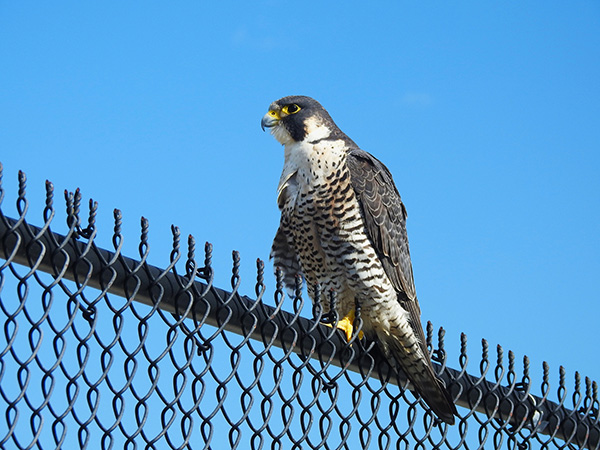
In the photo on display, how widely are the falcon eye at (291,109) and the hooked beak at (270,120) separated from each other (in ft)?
0.18

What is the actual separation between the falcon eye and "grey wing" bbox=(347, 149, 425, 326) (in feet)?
1.83

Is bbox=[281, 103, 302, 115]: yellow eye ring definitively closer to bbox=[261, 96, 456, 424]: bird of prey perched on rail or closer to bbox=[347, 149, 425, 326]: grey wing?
bbox=[261, 96, 456, 424]: bird of prey perched on rail

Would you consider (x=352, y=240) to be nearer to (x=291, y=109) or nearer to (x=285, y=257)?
(x=285, y=257)

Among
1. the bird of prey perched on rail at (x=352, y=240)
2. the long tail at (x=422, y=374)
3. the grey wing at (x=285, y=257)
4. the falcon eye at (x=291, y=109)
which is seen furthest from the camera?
the falcon eye at (x=291, y=109)

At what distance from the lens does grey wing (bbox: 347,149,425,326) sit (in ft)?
12.9

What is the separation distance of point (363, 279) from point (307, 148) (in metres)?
0.85

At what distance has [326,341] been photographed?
2771mm

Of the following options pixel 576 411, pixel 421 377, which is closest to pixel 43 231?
pixel 421 377

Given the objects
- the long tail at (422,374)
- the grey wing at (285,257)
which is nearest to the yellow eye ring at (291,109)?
the grey wing at (285,257)

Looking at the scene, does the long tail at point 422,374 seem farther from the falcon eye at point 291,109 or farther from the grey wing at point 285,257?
the falcon eye at point 291,109

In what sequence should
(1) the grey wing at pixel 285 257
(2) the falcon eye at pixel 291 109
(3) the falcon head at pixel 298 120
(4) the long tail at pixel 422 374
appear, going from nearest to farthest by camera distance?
1. (4) the long tail at pixel 422 374
2. (1) the grey wing at pixel 285 257
3. (3) the falcon head at pixel 298 120
4. (2) the falcon eye at pixel 291 109

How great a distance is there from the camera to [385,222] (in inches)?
156

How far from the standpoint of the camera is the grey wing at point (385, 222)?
3.92 metres

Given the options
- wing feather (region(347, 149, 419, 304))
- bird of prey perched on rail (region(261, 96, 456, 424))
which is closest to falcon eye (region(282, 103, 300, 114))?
bird of prey perched on rail (region(261, 96, 456, 424))
